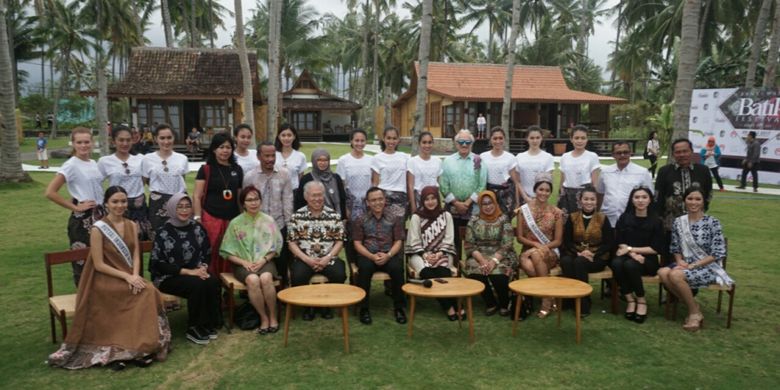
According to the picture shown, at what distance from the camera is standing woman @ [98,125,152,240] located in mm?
5246

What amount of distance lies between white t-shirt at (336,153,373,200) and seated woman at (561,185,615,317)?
2134mm


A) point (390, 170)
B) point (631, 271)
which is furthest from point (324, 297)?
point (631, 271)

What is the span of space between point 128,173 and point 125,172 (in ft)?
0.09

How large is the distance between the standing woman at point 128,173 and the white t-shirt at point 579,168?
4.39 metres

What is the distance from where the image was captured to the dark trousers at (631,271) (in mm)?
5168

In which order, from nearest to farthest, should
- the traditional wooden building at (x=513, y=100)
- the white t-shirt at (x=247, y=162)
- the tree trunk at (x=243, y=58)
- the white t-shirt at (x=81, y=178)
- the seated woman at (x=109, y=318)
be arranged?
the seated woman at (x=109, y=318) → the white t-shirt at (x=81, y=178) → the white t-shirt at (x=247, y=162) → the tree trunk at (x=243, y=58) → the traditional wooden building at (x=513, y=100)

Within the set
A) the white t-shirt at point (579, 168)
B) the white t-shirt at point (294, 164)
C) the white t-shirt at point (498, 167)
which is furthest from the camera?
the white t-shirt at point (498, 167)

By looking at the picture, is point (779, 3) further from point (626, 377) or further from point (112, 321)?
point (112, 321)

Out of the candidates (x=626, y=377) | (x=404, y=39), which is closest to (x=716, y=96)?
(x=626, y=377)

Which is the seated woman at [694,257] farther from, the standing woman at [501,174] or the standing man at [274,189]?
the standing man at [274,189]

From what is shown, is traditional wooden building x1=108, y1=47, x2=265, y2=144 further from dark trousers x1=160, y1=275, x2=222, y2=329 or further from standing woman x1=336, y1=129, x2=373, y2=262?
dark trousers x1=160, y1=275, x2=222, y2=329

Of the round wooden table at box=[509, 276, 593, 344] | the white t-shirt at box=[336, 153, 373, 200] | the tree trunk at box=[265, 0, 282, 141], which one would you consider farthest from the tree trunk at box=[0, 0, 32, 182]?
the round wooden table at box=[509, 276, 593, 344]

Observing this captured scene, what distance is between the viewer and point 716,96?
17359 mm

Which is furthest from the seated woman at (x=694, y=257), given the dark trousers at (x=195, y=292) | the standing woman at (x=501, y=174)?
the dark trousers at (x=195, y=292)
